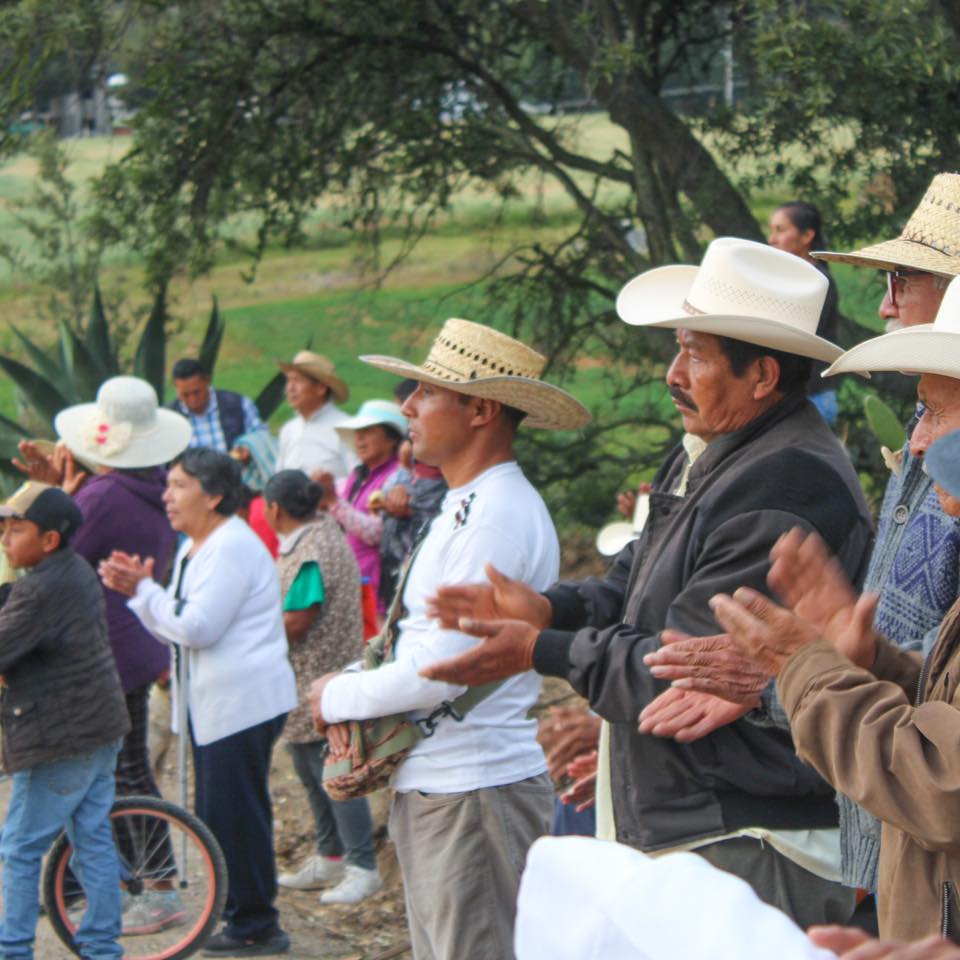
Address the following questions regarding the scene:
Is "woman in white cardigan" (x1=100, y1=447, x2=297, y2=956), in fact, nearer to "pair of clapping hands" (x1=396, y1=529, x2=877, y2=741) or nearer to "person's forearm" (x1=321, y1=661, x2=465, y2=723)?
"person's forearm" (x1=321, y1=661, x2=465, y2=723)

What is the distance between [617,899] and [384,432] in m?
6.02

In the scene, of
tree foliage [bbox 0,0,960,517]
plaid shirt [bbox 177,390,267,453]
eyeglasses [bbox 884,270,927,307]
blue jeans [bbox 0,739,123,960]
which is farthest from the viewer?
plaid shirt [bbox 177,390,267,453]

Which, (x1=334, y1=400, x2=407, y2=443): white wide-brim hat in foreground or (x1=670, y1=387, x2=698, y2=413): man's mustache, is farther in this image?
(x1=334, y1=400, x2=407, y2=443): white wide-brim hat in foreground

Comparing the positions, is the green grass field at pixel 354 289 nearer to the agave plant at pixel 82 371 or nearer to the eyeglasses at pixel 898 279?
the agave plant at pixel 82 371

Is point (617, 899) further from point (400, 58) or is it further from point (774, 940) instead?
point (400, 58)

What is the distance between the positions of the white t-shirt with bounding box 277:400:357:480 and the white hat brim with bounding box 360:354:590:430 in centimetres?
404

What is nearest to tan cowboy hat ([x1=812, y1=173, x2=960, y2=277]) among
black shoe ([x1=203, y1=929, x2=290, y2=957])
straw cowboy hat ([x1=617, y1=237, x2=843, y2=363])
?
straw cowboy hat ([x1=617, y1=237, x2=843, y2=363])

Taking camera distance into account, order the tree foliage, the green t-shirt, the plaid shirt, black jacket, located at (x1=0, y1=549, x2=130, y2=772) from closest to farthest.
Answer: black jacket, located at (x1=0, y1=549, x2=130, y2=772), the green t-shirt, the tree foliage, the plaid shirt

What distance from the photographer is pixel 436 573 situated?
3.88m

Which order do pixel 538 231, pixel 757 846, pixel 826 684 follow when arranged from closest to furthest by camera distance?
pixel 826 684 → pixel 757 846 → pixel 538 231

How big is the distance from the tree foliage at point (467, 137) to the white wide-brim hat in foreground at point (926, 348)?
462 cm

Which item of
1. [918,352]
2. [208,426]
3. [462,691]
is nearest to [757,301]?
[918,352]

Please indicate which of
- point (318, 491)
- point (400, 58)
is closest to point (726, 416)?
point (318, 491)

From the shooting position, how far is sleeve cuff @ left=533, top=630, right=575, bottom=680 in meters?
3.17
